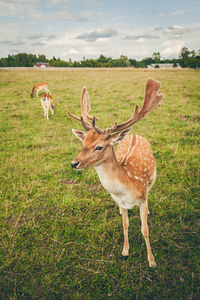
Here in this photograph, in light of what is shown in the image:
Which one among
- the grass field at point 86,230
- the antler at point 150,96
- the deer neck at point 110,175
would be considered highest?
the antler at point 150,96

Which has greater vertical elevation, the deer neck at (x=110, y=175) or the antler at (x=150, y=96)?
the antler at (x=150, y=96)

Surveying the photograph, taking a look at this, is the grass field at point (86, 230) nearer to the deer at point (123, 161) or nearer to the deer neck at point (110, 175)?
the deer at point (123, 161)

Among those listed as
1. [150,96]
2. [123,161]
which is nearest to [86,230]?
[123,161]

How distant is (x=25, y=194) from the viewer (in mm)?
3906

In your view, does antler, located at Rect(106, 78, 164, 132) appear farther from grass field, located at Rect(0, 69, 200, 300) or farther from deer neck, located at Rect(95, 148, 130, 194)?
grass field, located at Rect(0, 69, 200, 300)

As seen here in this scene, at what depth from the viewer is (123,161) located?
288cm

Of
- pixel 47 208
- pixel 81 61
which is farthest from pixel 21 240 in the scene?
pixel 81 61

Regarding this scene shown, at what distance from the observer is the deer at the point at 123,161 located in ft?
6.91

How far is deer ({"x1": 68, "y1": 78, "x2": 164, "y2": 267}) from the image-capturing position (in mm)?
2105

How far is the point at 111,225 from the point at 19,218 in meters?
1.67

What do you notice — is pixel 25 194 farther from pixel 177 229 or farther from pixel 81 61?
pixel 81 61

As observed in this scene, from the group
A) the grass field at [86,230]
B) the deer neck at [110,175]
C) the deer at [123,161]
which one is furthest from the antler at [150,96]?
the grass field at [86,230]

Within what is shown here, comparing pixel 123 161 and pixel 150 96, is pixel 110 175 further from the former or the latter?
pixel 150 96

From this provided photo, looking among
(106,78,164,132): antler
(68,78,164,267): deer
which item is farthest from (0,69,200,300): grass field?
(106,78,164,132): antler
